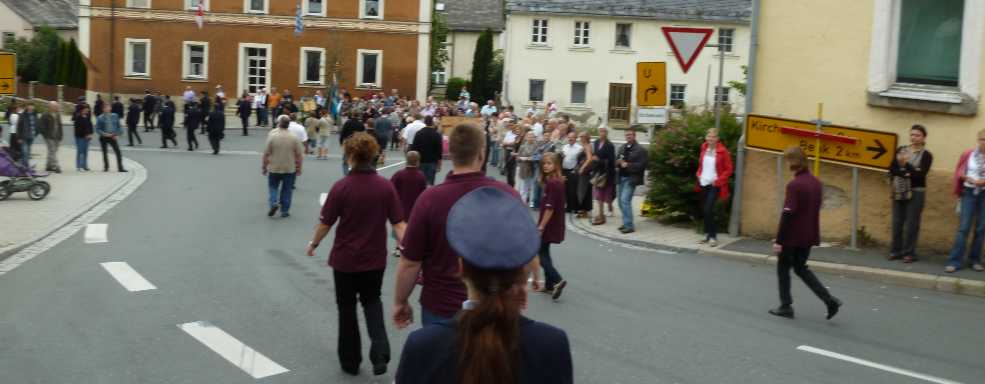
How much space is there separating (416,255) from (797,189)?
18.7 ft

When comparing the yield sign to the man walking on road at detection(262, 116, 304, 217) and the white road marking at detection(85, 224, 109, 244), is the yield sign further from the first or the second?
the white road marking at detection(85, 224, 109, 244)

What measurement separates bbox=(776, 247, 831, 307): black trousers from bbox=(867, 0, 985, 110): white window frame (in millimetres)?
4860

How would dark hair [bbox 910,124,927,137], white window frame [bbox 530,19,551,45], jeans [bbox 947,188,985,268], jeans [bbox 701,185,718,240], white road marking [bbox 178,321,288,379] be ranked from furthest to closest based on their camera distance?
white window frame [bbox 530,19,551,45] → jeans [bbox 701,185,718,240] → dark hair [bbox 910,124,927,137] → jeans [bbox 947,188,985,268] → white road marking [bbox 178,321,288,379]

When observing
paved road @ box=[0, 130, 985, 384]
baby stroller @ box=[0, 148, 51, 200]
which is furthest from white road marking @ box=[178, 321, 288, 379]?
baby stroller @ box=[0, 148, 51, 200]

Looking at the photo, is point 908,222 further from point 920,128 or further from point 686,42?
point 686,42

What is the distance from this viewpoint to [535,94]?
55.7 meters

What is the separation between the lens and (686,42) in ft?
52.4

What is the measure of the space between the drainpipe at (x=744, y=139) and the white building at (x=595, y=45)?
38.6 m

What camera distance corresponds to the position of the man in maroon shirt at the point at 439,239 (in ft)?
18.1

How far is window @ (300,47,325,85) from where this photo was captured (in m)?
55.5

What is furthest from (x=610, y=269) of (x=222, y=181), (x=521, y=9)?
(x=521, y=9)

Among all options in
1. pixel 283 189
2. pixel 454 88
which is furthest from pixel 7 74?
pixel 454 88

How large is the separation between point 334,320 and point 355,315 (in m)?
2.07

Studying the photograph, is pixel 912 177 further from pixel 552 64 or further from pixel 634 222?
pixel 552 64
